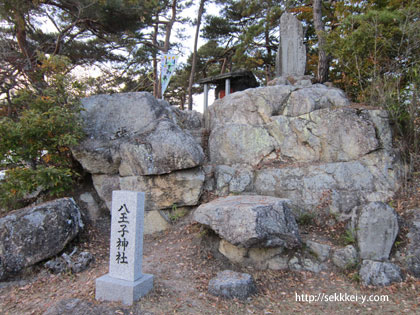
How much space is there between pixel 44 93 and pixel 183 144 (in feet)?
12.7

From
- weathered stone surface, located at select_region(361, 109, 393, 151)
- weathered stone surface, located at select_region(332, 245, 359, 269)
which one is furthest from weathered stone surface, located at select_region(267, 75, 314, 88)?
weathered stone surface, located at select_region(332, 245, 359, 269)

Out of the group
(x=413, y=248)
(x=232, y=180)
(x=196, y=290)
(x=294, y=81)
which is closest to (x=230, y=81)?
(x=294, y=81)

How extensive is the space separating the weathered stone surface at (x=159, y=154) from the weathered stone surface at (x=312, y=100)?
3196mm

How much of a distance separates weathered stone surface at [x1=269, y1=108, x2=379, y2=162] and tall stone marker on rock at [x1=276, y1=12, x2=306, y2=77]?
10.5 ft

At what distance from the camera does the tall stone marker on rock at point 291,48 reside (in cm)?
1009

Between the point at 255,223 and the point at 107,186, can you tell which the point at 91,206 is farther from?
the point at 255,223

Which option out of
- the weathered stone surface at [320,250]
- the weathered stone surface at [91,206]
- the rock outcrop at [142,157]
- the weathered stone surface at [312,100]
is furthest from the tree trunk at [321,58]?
the weathered stone surface at [91,206]

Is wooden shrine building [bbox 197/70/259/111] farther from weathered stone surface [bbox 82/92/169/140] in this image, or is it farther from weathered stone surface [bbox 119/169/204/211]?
weathered stone surface [bbox 119/169/204/211]

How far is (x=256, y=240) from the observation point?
4629 millimetres

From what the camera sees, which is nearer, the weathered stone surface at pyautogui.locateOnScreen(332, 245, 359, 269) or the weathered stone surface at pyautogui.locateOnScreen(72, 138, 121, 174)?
the weathered stone surface at pyautogui.locateOnScreen(332, 245, 359, 269)

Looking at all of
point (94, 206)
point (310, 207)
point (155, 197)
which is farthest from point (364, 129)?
point (94, 206)

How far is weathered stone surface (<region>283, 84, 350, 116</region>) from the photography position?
773cm

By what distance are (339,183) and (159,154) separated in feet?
14.5

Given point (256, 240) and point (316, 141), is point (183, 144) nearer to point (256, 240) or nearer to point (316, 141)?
point (256, 240)
